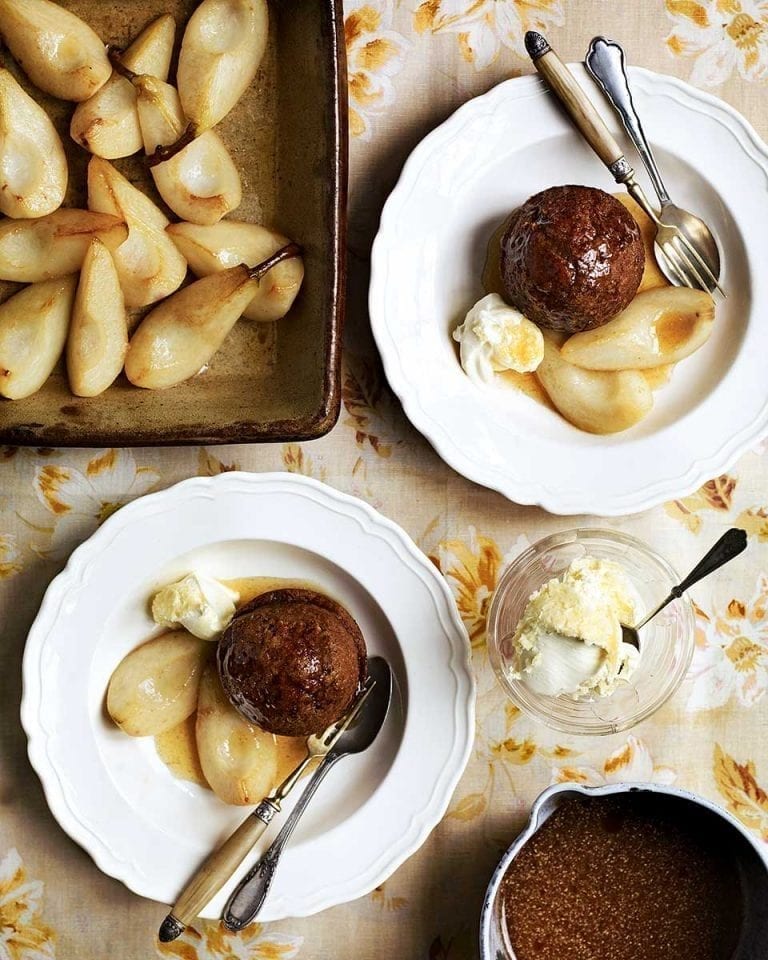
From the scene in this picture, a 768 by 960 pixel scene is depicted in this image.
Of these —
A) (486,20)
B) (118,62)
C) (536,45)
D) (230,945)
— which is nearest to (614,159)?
(536,45)

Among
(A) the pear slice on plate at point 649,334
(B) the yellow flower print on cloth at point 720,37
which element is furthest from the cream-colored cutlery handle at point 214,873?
(B) the yellow flower print on cloth at point 720,37

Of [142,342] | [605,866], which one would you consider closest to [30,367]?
[142,342]

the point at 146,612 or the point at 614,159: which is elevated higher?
the point at 614,159

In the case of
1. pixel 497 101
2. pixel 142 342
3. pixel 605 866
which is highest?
pixel 497 101

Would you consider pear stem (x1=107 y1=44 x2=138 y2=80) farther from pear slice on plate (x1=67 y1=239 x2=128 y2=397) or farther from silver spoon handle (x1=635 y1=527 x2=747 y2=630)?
silver spoon handle (x1=635 y1=527 x2=747 y2=630)

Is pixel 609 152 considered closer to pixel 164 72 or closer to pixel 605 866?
pixel 164 72

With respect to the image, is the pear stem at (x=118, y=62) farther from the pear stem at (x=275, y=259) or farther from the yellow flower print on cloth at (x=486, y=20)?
the yellow flower print on cloth at (x=486, y=20)

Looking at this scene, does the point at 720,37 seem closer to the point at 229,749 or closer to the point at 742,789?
the point at 742,789
